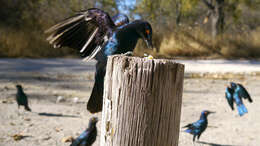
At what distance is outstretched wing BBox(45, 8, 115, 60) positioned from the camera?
2436mm

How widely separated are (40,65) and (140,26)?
6.60 meters

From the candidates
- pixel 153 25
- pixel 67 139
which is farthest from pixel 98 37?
pixel 153 25

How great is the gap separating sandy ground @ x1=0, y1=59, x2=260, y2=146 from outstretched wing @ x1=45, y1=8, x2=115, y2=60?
122 centimetres

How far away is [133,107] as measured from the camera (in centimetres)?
136

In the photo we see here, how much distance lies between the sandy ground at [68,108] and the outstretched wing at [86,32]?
4.01ft

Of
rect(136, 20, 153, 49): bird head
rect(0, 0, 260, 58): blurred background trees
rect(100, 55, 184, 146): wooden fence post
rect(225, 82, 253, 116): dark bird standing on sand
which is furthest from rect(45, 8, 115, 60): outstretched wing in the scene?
rect(0, 0, 260, 58): blurred background trees

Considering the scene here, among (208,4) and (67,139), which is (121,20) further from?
(208,4)

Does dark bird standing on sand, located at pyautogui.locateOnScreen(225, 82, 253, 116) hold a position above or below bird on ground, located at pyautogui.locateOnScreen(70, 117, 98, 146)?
above

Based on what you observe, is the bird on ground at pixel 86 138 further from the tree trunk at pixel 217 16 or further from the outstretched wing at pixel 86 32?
the tree trunk at pixel 217 16

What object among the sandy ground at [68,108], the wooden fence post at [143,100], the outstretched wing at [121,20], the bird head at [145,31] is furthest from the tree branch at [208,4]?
the wooden fence post at [143,100]

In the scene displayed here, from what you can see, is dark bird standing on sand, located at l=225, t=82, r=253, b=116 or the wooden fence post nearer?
the wooden fence post

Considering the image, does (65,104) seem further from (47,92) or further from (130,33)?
(130,33)

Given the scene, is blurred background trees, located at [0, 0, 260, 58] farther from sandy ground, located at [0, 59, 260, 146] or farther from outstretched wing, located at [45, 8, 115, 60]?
outstretched wing, located at [45, 8, 115, 60]

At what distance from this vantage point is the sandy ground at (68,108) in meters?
3.48
